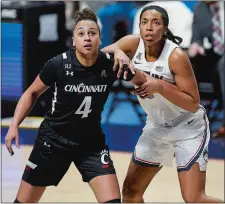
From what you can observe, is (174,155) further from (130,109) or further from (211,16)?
(130,109)

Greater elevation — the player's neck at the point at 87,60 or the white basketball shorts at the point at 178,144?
the player's neck at the point at 87,60

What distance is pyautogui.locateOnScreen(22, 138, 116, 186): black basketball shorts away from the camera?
208 inches

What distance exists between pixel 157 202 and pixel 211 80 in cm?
273

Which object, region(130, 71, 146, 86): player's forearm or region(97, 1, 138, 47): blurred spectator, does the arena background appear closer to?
region(97, 1, 138, 47): blurred spectator

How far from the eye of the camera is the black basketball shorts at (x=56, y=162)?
5285 millimetres

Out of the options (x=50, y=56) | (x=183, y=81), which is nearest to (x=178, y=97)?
(x=183, y=81)

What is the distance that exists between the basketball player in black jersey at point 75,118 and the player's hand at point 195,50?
3.86 metres

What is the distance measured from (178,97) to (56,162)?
944 mm

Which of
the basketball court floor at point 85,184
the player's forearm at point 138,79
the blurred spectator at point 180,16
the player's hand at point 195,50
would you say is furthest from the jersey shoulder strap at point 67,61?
the blurred spectator at point 180,16

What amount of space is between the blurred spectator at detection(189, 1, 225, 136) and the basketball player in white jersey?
3562 mm

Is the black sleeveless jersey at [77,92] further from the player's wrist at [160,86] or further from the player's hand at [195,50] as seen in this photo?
the player's hand at [195,50]

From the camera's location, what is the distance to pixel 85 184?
303 inches

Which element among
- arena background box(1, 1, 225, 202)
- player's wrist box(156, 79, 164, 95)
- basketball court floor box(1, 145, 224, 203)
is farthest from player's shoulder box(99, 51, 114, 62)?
arena background box(1, 1, 225, 202)

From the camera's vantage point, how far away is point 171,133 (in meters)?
5.60
